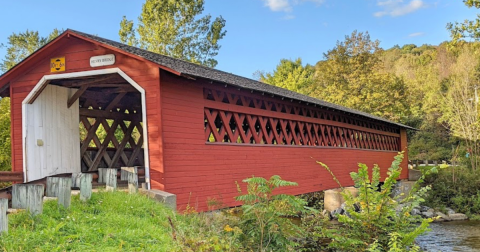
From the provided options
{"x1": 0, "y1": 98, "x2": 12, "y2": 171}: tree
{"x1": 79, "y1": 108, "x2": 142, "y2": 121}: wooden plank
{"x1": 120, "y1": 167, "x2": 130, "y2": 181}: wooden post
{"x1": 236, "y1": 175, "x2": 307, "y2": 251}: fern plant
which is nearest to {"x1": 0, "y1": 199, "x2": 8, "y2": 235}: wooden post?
{"x1": 236, "y1": 175, "x2": 307, "y2": 251}: fern plant

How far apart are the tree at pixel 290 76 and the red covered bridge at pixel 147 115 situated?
25732mm

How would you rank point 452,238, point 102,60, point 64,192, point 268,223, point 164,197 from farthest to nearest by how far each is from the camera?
1. point 452,238
2. point 102,60
3. point 164,197
4. point 268,223
5. point 64,192

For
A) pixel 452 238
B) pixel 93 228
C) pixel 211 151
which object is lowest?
pixel 452 238

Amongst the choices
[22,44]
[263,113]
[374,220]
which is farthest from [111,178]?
[22,44]

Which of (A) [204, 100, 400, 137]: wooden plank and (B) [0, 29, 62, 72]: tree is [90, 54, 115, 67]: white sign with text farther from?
(B) [0, 29, 62, 72]: tree

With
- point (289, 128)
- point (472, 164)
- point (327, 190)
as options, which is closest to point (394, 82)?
point (472, 164)

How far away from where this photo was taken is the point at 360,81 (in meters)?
25.4

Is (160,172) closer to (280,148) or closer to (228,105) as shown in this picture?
(228,105)

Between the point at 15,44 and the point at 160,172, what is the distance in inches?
845

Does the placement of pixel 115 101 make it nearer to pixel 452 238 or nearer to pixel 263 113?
pixel 263 113

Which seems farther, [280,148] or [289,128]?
[289,128]

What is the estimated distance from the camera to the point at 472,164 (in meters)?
19.8

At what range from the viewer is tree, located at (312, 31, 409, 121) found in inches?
983

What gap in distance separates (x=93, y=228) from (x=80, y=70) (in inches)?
155
